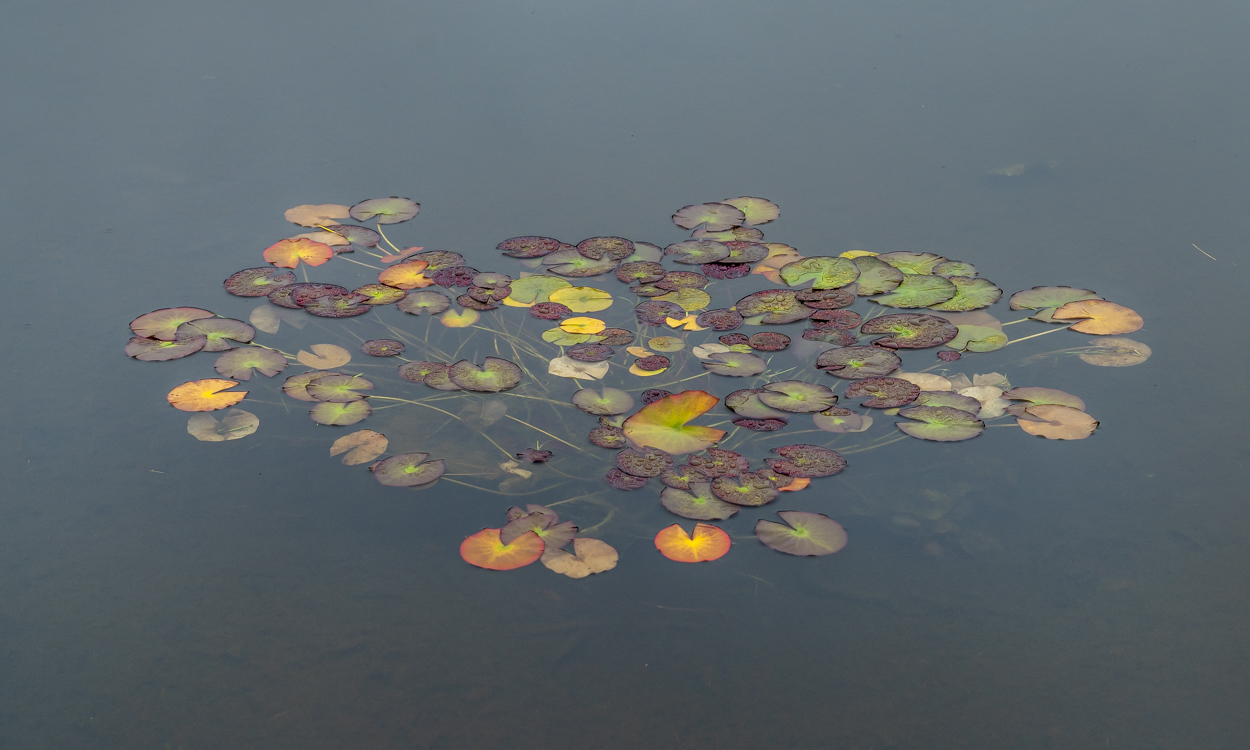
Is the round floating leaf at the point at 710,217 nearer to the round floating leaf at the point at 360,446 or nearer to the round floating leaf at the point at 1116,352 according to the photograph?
the round floating leaf at the point at 1116,352

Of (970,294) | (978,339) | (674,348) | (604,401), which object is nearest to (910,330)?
(978,339)

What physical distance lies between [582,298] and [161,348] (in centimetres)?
134

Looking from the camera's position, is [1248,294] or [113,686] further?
[1248,294]

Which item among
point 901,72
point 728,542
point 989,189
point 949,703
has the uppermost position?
point 901,72

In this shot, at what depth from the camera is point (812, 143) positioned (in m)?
4.02

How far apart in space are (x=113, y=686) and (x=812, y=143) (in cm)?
322

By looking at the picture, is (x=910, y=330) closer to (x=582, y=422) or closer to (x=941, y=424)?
(x=941, y=424)

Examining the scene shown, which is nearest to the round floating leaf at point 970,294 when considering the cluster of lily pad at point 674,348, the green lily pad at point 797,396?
the cluster of lily pad at point 674,348

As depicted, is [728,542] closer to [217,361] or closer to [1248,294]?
[217,361]

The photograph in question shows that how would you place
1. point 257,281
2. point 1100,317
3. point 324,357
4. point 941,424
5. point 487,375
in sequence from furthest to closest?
point 257,281 → point 1100,317 → point 324,357 → point 487,375 → point 941,424

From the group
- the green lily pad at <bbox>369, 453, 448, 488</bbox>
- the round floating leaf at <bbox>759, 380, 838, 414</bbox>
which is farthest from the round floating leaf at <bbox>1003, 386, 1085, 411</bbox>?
the green lily pad at <bbox>369, 453, 448, 488</bbox>

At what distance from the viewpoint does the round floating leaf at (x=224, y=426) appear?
104 inches

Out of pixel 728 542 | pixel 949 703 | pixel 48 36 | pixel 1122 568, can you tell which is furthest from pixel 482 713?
pixel 48 36

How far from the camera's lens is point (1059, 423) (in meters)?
2.62
